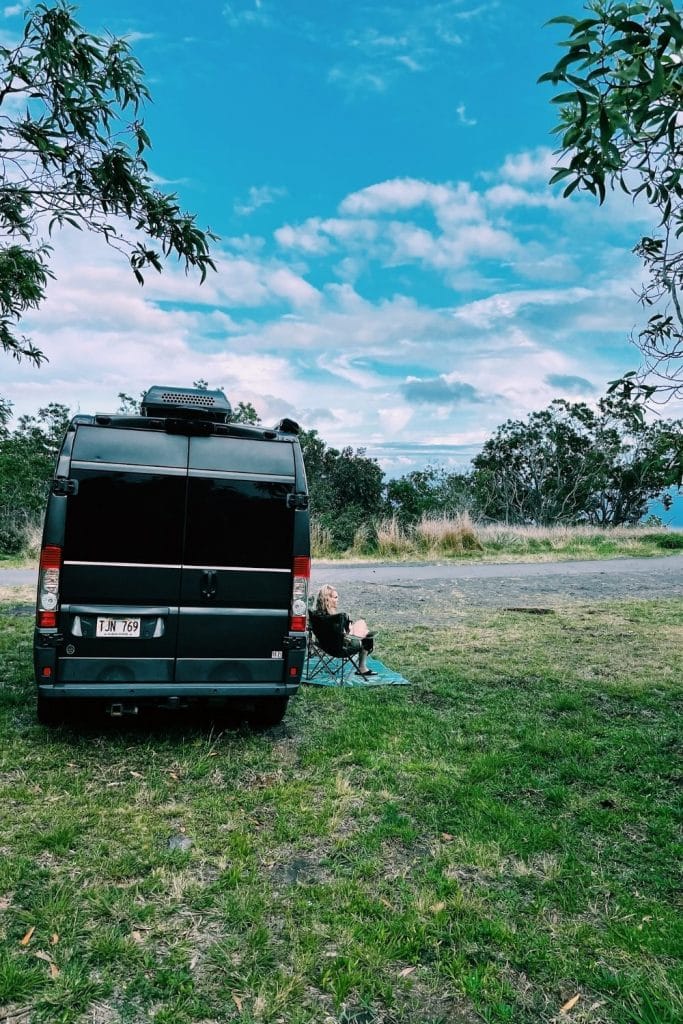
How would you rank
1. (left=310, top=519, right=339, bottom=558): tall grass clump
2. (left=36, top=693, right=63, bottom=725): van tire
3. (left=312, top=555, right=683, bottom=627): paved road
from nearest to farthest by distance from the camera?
(left=36, top=693, right=63, bottom=725): van tire < (left=312, top=555, right=683, bottom=627): paved road < (left=310, top=519, right=339, bottom=558): tall grass clump

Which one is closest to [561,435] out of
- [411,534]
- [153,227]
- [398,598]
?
[411,534]

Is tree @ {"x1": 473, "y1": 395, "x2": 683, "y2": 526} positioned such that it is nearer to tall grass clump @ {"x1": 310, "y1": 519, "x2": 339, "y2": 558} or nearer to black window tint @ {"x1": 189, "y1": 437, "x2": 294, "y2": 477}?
tall grass clump @ {"x1": 310, "y1": 519, "x2": 339, "y2": 558}

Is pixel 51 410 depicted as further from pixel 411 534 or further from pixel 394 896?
pixel 394 896

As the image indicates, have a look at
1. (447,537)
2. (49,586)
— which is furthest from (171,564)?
A: (447,537)

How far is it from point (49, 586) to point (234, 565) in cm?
128

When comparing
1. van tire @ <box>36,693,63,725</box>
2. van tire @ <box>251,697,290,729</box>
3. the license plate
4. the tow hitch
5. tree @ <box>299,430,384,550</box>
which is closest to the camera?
the license plate

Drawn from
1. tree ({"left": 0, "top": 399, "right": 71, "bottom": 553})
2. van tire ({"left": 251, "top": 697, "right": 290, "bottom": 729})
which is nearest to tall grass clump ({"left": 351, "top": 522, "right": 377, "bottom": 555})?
tree ({"left": 0, "top": 399, "right": 71, "bottom": 553})

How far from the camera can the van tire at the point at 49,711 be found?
545 cm

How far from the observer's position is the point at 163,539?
5.01 m

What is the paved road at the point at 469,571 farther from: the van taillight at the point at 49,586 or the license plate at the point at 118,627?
the van taillight at the point at 49,586

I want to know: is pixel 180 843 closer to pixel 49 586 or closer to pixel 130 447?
pixel 49 586

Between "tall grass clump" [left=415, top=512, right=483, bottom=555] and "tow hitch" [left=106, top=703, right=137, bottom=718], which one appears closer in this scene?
"tow hitch" [left=106, top=703, right=137, bottom=718]

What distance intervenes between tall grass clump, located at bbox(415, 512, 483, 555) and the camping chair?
12.7 m

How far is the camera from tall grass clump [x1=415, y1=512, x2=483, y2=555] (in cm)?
2052
